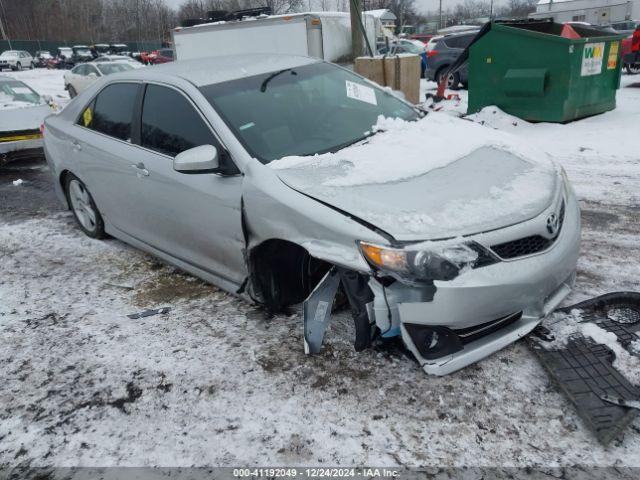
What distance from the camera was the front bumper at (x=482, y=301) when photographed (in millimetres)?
2322

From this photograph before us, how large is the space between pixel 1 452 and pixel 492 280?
94.2 inches

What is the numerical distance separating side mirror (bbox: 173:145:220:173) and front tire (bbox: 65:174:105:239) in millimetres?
2027

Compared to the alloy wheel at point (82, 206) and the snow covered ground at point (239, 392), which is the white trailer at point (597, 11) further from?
the snow covered ground at point (239, 392)

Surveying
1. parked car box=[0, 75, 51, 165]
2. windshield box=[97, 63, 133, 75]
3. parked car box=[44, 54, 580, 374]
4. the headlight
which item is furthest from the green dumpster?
windshield box=[97, 63, 133, 75]

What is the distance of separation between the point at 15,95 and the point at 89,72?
1031 centimetres

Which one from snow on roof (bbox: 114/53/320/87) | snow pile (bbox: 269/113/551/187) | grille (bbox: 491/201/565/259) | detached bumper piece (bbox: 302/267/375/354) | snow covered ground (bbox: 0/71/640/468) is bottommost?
snow covered ground (bbox: 0/71/640/468)

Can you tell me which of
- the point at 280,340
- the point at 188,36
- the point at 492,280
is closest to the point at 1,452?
the point at 280,340

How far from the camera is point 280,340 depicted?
3.05 metres

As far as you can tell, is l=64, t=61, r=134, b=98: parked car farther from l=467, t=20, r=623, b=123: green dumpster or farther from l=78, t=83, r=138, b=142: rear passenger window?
l=78, t=83, r=138, b=142: rear passenger window

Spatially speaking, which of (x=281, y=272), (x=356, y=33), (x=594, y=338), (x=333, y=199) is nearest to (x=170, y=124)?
(x=281, y=272)

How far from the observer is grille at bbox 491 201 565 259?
→ 7.98 feet

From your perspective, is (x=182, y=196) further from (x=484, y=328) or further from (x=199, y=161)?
(x=484, y=328)

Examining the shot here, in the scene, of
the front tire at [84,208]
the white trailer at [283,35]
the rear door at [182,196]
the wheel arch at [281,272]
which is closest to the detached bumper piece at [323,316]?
the wheel arch at [281,272]

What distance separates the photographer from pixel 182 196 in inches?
132
